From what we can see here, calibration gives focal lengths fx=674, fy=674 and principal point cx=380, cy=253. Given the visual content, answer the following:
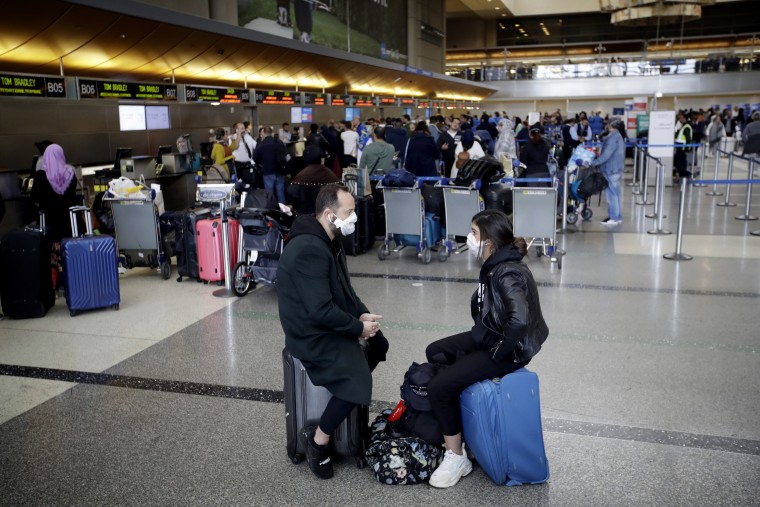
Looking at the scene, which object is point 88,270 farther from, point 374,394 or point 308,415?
point 308,415

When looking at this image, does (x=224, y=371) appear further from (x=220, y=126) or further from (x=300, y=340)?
(x=220, y=126)

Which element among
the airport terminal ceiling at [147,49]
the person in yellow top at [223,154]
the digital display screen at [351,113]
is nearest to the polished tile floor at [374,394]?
the airport terminal ceiling at [147,49]

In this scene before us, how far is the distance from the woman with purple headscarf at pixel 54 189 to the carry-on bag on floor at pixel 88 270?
1.64 m

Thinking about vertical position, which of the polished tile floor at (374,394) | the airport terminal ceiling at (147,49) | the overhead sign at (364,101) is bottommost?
the polished tile floor at (374,394)

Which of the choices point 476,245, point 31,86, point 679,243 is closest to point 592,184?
point 679,243

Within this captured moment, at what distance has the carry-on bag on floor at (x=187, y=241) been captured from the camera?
802 cm

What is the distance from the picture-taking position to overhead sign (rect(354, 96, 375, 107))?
80.9 feet

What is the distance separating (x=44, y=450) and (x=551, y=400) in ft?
10.3

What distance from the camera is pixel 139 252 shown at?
8297 millimetres

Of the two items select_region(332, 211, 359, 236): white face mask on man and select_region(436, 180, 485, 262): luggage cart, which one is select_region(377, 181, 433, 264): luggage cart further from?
select_region(332, 211, 359, 236): white face mask on man

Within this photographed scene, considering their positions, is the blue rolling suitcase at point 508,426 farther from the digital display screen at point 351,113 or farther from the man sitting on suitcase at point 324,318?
the digital display screen at point 351,113

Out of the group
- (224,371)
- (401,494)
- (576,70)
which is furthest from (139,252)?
(576,70)

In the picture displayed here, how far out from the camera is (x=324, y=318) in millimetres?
3240

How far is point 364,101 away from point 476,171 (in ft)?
57.7
